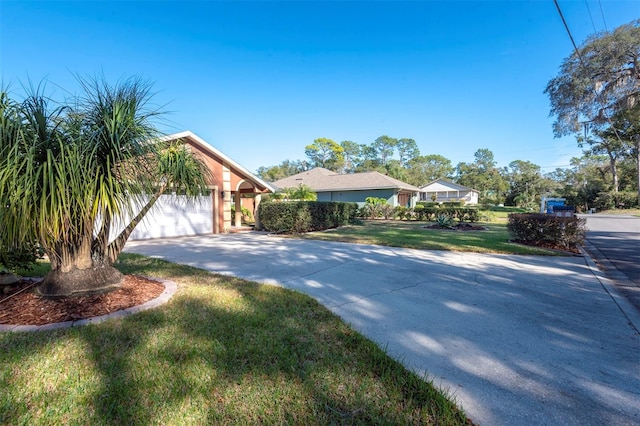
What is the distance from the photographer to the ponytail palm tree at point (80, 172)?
3203 mm

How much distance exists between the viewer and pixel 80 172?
3.41 m

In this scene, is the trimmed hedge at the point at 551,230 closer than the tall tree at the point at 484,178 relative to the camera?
Yes

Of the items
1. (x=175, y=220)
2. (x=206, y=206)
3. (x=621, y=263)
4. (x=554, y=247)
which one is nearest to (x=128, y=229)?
(x=175, y=220)

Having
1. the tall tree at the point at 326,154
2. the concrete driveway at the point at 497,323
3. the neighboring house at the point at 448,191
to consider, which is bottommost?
the concrete driveway at the point at 497,323

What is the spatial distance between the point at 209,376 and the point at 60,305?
8.69 ft

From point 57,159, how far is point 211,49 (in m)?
12.2

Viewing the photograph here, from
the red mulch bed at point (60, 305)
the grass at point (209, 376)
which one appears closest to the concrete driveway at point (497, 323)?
the grass at point (209, 376)

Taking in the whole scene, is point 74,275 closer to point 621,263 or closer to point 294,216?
point 294,216

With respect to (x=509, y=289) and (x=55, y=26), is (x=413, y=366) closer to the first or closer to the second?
(x=509, y=289)

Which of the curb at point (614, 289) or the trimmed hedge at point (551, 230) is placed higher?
the trimmed hedge at point (551, 230)

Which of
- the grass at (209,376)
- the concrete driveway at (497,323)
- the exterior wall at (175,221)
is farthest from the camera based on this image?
the exterior wall at (175,221)

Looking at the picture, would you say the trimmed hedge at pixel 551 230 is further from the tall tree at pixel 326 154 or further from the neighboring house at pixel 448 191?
the tall tree at pixel 326 154

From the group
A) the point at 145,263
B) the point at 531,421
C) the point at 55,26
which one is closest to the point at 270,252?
the point at 145,263

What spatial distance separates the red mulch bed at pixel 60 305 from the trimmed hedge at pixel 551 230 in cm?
1067
